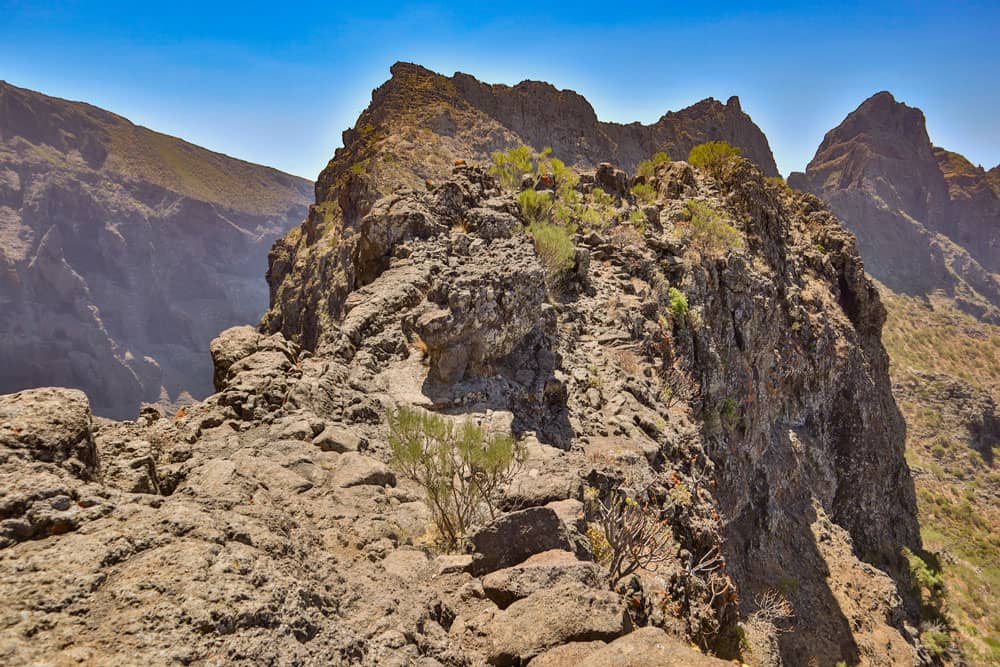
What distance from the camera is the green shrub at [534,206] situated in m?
13.4

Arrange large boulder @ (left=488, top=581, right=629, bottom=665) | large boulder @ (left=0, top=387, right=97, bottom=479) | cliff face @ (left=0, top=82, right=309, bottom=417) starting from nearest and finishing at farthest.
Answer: large boulder @ (left=0, top=387, right=97, bottom=479)
large boulder @ (left=488, top=581, right=629, bottom=665)
cliff face @ (left=0, top=82, right=309, bottom=417)

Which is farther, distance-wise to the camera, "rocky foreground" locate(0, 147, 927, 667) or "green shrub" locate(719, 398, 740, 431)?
"green shrub" locate(719, 398, 740, 431)

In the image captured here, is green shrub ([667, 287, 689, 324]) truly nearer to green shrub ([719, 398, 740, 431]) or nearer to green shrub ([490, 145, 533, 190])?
green shrub ([719, 398, 740, 431])

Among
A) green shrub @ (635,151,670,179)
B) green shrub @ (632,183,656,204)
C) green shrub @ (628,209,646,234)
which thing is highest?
green shrub @ (635,151,670,179)

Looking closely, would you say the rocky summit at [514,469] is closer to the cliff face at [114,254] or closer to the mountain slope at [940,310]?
the mountain slope at [940,310]

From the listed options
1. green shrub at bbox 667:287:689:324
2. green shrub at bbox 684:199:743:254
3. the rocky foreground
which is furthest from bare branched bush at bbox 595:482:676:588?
green shrub at bbox 684:199:743:254

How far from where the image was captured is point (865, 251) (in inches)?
3745

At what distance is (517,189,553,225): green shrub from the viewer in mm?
13406

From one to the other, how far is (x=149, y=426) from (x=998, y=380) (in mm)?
71646

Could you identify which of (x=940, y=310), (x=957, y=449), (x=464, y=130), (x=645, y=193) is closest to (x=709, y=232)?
(x=645, y=193)

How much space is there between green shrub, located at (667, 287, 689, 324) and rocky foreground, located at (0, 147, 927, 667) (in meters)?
0.07

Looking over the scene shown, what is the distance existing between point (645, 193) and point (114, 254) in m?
84.2

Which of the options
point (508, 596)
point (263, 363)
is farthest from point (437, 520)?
point (263, 363)

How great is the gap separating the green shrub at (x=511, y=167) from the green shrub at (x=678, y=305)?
7022 mm
